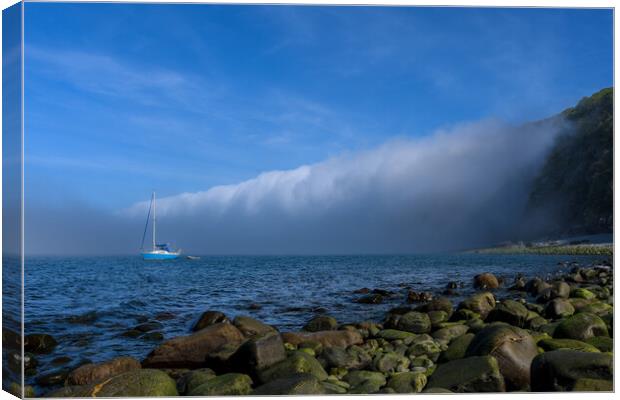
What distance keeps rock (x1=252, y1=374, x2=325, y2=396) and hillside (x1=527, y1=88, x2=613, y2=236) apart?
4.72m

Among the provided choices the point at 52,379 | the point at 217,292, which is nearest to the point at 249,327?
the point at 52,379

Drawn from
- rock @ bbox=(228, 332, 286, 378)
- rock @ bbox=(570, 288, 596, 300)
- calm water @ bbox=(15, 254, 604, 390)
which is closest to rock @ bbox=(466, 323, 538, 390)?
rock @ bbox=(228, 332, 286, 378)

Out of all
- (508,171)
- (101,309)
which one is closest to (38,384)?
(101,309)

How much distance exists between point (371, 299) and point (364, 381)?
7408 millimetres

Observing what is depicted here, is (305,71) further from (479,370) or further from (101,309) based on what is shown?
(101,309)

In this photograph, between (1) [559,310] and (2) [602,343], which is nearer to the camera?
(2) [602,343]

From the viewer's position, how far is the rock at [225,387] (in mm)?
6219

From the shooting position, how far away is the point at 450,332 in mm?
8992

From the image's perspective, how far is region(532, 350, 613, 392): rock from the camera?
5.98 metres

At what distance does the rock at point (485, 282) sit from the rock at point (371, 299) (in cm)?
444

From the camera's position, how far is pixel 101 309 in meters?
12.6

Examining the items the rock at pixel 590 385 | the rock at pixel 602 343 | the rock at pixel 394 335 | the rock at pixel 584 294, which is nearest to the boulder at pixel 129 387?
the rock at pixel 394 335

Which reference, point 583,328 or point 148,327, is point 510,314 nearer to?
point 583,328

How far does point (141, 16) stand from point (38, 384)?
5273 mm
